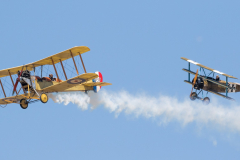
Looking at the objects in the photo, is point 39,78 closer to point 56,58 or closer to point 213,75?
point 56,58

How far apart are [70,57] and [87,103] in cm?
447

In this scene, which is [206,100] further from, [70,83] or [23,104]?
[23,104]

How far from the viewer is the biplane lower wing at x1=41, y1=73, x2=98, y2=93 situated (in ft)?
121

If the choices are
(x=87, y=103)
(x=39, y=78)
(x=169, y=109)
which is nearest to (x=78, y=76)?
(x=39, y=78)

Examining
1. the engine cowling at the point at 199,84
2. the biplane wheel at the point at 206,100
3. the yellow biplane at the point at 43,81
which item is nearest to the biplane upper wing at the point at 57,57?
the yellow biplane at the point at 43,81

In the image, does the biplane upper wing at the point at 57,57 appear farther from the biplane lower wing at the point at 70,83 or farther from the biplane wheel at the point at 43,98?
the biplane wheel at the point at 43,98

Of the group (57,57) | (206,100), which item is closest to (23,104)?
(57,57)

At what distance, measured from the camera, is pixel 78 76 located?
121 ft

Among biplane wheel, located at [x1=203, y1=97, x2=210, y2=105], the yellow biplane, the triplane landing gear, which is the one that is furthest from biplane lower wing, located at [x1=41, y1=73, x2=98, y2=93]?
biplane wheel, located at [x1=203, y1=97, x2=210, y2=105]

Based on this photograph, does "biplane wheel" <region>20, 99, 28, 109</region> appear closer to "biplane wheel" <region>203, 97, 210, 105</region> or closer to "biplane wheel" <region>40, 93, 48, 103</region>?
"biplane wheel" <region>40, 93, 48, 103</region>

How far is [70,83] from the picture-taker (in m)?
37.9

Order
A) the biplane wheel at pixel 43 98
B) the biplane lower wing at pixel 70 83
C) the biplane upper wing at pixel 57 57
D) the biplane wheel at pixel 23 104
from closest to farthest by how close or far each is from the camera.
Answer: the biplane lower wing at pixel 70 83
the biplane wheel at pixel 43 98
the biplane upper wing at pixel 57 57
the biplane wheel at pixel 23 104

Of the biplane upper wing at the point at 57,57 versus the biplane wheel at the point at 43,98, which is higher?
the biplane upper wing at the point at 57,57

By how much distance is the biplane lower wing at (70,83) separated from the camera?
121 ft
